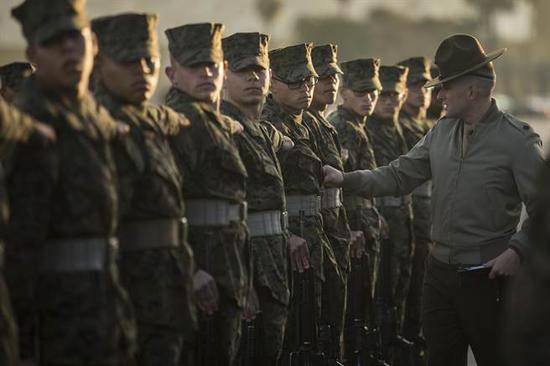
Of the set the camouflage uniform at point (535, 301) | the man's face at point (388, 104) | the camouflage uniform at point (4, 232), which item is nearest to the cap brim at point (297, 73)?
the man's face at point (388, 104)

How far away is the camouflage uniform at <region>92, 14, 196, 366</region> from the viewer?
264 inches

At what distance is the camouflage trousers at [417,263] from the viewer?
41.9 feet

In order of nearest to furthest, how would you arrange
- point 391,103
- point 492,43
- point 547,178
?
point 547,178 < point 391,103 < point 492,43

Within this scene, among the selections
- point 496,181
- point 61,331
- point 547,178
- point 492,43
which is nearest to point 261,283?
point 496,181

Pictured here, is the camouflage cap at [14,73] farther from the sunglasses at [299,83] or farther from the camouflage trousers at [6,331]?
the camouflage trousers at [6,331]

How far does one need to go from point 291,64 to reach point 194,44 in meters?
2.33

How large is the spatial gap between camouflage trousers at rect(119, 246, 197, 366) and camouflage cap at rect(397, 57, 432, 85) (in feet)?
23.0

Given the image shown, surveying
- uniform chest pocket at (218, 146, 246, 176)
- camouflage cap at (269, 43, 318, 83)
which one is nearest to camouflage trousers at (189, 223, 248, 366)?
uniform chest pocket at (218, 146, 246, 176)

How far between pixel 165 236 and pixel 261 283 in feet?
6.73

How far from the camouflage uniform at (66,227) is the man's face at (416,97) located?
7.75 m

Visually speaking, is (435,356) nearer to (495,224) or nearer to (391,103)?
(495,224)

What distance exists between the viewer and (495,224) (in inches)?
328

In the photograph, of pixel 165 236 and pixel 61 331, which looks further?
pixel 165 236

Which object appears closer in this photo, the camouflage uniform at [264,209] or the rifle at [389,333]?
the camouflage uniform at [264,209]
